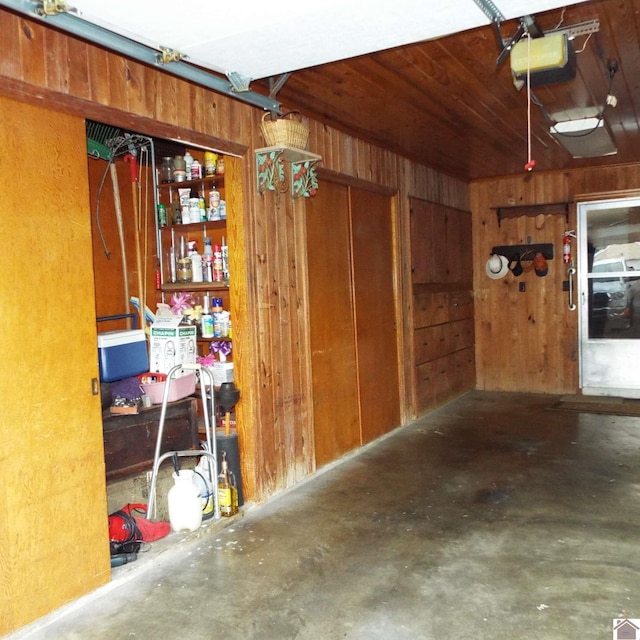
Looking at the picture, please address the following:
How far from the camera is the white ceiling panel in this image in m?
2.07

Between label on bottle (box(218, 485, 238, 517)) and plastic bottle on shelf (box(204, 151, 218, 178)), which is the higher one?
plastic bottle on shelf (box(204, 151, 218, 178))

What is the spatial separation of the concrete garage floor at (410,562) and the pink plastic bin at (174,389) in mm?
741

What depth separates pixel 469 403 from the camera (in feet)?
20.8

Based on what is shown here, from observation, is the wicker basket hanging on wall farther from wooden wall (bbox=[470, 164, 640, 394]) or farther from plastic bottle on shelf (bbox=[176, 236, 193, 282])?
wooden wall (bbox=[470, 164, 640, 394])

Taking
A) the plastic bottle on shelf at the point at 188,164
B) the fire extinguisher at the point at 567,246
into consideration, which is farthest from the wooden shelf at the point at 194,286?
the fire extinguisher at the point at 567,246

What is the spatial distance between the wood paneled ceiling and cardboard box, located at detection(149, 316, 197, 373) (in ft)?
4.65

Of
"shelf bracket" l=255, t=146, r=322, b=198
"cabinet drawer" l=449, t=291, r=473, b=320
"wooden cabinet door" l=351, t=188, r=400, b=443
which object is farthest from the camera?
"cabinet drawer" l=449, t=291, r=473, b=320

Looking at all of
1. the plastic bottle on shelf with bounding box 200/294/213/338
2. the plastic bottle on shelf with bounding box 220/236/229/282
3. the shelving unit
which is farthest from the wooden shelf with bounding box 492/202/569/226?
the plastic bottle on shelf with bounding box 200/294/213/338

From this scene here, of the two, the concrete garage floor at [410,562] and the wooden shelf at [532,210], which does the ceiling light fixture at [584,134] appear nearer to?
the wooden shelf at [532,210]

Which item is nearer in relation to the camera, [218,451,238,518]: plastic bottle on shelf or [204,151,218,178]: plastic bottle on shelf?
[218,451,238,518]: plastic bottle on shelf

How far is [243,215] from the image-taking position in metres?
3.43

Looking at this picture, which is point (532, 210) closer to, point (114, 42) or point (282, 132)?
point (282, 132)

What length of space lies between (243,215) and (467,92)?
1.62m

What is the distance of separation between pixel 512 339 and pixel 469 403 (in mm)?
1088
